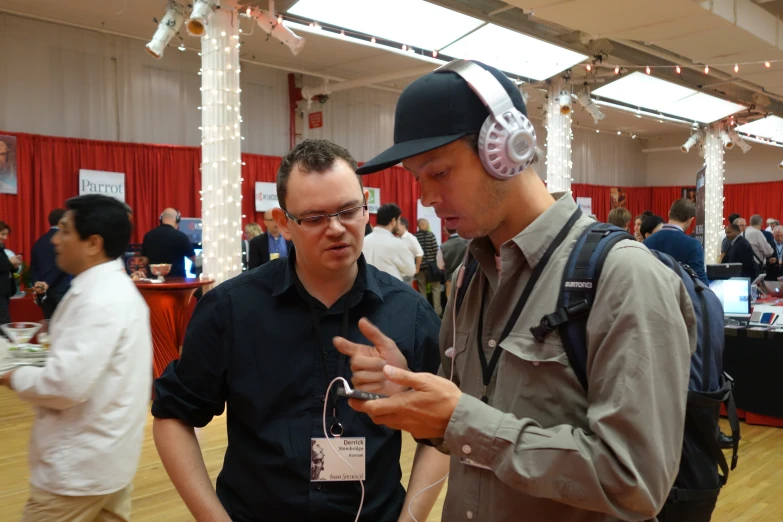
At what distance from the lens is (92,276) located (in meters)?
2.19

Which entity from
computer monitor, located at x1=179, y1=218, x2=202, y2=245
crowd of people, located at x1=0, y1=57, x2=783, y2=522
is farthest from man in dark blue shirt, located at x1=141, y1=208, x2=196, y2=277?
crowd of people, located at x1=0, y1=57, x2=783, y2=522

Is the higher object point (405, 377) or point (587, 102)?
point (587, 102)

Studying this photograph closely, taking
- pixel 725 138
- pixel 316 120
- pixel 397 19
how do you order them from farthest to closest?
1. pixel 725 138
2. pixel 316 120
3. pixel 397 19

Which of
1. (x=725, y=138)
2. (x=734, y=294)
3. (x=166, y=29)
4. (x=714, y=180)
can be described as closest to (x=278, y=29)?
(x=166, y=29)

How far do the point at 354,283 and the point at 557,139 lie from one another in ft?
29.2

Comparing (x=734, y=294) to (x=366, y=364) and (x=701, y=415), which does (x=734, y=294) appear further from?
(x=366, y=364)

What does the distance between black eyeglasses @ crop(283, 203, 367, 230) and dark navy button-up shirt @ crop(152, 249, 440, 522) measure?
15 centimetres

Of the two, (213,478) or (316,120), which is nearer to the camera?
(213,478)

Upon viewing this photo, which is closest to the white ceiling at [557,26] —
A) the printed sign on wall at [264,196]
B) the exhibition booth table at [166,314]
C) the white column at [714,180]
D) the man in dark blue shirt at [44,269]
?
the white column at [714,180]

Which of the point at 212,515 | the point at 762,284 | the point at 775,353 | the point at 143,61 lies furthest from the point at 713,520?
the point at 143,61

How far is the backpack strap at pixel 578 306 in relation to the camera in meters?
0.97

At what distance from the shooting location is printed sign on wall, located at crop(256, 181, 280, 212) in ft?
39.4

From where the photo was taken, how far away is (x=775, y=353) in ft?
16.4

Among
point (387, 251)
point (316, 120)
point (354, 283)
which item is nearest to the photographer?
point (354, 283)
